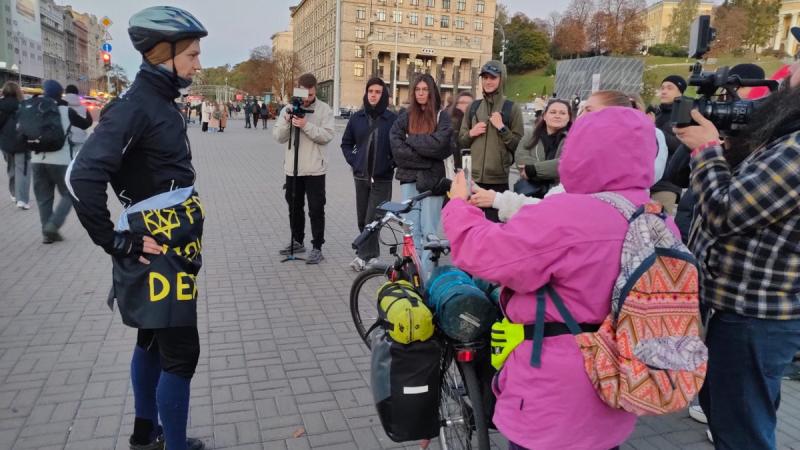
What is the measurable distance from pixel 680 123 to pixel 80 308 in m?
5.30

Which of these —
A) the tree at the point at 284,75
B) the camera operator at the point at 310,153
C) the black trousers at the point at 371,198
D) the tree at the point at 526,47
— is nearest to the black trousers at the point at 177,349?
the black trousers at the point at 371,198

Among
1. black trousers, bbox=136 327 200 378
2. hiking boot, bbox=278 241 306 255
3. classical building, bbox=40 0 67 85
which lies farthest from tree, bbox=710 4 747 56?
classical building, bbox=40 0 67 85

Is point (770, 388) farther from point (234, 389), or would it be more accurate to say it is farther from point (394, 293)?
point (234, 389)

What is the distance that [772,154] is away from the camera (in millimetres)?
2092

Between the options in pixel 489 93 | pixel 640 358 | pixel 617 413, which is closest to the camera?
pixel 640 358

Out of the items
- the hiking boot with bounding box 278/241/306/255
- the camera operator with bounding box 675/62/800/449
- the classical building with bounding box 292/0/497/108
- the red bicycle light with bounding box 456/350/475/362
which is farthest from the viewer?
the classical building with bounding box 292/0/497/108

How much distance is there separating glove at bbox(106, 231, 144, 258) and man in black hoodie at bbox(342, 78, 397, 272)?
4.16 m

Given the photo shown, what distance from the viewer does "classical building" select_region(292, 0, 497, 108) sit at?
94.1 meters

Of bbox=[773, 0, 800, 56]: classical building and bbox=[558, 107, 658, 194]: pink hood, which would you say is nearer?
bbox=[558, 107, 658, 194]: pink hood

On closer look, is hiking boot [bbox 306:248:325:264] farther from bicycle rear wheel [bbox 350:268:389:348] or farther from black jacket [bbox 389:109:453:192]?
bicycle rear wheel [bbox 350:268:389:348]

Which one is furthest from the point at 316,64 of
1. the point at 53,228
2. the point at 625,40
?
the point at 53,228

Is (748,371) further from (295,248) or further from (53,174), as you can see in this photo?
(53,174)

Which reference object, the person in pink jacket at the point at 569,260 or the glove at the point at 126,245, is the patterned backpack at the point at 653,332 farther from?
the glove at the point at 126,245

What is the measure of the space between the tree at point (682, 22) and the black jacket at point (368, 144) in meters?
79.4
